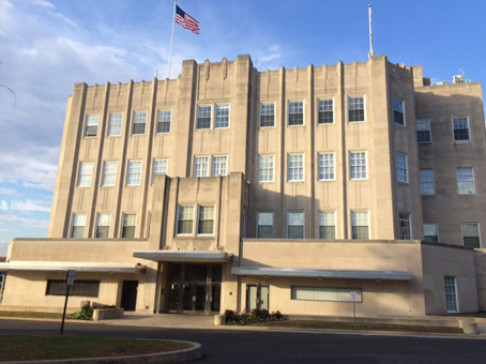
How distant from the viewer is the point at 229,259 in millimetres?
27562

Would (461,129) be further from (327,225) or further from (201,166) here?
(201,166)

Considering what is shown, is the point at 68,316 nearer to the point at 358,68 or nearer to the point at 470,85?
the point at 358,68

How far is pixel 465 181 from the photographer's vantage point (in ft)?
114

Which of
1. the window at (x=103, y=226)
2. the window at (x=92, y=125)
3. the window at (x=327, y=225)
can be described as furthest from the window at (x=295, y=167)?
the window at (x=92, y=125)

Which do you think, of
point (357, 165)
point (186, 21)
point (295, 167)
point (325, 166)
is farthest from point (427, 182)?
point (186, 21)

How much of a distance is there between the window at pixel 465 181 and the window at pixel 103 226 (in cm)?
2915

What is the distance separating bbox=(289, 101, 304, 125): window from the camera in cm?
3384

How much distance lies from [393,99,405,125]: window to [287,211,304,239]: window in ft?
34.8

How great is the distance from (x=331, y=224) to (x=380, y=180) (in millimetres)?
4763

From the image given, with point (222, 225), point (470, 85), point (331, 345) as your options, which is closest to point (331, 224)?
point (222, 225)

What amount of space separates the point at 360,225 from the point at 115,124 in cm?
2274

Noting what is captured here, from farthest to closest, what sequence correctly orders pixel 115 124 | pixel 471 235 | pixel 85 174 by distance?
pixel 115 124, pixel 85 174, pixel 471 235

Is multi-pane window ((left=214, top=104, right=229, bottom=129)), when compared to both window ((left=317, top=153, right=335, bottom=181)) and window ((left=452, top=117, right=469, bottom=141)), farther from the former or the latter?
window ((left=452, top=117, right=469, bottom=141))

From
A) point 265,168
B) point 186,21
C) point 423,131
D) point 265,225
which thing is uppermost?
point 186,21
